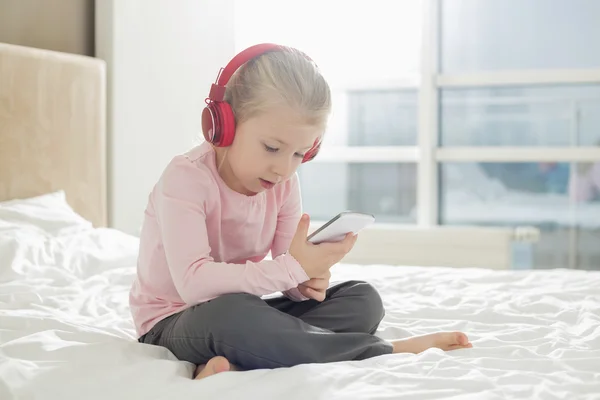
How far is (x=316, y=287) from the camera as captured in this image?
4.07ft

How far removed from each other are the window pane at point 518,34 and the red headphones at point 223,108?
2.33 meters

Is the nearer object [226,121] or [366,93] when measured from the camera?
[226,121]

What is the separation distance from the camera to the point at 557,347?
1.24 metres

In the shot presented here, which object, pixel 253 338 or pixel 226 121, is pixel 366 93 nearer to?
pixel 226 121

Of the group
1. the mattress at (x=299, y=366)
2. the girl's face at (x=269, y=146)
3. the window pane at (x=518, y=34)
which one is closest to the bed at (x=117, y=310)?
the mattress at (x=299, y=366)

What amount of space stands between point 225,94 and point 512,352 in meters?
0.64

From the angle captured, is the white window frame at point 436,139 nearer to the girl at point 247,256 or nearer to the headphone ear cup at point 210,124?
the girl at point 247,256

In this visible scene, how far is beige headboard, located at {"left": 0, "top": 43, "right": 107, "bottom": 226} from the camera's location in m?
2.19

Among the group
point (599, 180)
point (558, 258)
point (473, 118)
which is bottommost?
point (558, 258)

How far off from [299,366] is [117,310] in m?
0.69

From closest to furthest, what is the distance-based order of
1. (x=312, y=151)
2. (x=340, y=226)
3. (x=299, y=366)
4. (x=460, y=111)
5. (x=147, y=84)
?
(x=299, y=366)
(x=340, y=226)
(x=312, y=151)
(x=147, y=84)
(x=460, y=111)

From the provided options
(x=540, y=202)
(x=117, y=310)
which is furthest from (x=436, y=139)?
(x=117, y=310)

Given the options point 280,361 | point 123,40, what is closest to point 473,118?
point 123,40

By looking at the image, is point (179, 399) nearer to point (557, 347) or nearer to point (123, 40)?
point (557, 347)
